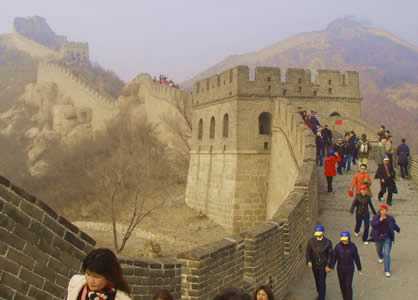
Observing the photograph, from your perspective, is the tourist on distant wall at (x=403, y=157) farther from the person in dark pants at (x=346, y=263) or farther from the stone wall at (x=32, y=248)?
the stone wall at (x=32, y=248)

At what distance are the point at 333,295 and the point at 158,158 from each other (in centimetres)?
2702

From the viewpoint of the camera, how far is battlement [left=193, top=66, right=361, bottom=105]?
2358 cm

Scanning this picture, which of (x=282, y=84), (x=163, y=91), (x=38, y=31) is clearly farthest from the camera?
(x=38, y=31)

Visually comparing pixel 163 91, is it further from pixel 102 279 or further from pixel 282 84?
pixel 102 279

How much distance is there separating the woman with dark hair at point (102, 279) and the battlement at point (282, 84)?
19898 millimetres

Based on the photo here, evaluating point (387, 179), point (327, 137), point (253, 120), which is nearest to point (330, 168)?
point (387, 179)

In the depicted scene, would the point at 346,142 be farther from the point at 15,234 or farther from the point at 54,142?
the point at 54,142

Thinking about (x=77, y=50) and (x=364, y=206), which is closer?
(x=364, y=206)

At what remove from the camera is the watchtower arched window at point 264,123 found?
2402cm

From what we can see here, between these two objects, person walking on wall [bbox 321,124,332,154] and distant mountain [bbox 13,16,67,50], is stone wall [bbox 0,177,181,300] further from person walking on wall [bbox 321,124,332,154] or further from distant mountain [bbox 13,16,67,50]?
distant mountain [bbox 13,16,67,50]

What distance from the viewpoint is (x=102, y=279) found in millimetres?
3803

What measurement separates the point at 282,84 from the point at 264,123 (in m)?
1.84

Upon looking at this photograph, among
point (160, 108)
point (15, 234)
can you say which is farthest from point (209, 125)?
point (15, 234)

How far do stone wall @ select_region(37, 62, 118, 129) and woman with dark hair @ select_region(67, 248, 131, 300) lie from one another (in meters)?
42.3
